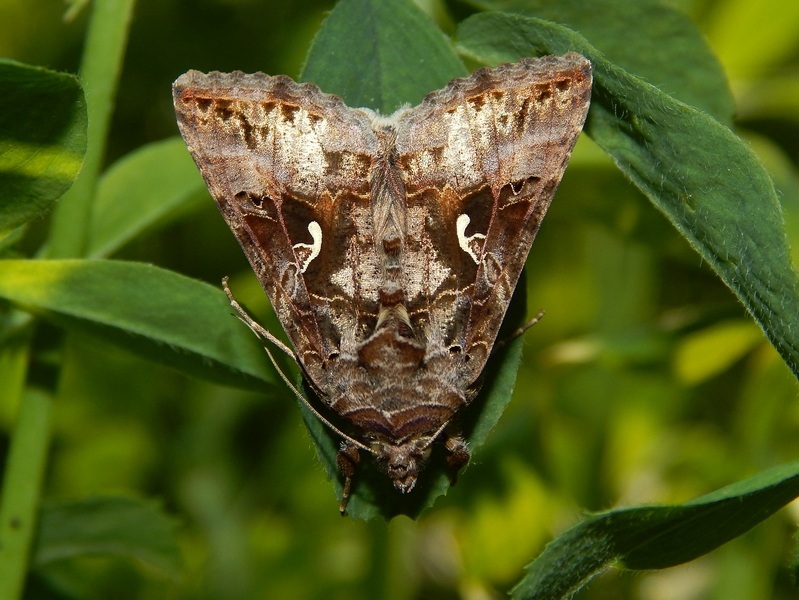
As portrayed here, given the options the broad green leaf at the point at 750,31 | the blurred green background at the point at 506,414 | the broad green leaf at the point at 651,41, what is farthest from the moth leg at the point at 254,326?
the broad green leaf at the point at 750,31

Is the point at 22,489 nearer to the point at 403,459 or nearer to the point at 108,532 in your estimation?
the point at 108,532

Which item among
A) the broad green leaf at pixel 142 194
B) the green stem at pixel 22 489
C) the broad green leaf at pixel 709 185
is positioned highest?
the broad green leaf at pixel 709 185

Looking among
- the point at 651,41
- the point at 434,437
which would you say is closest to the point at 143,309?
the point at 434,437

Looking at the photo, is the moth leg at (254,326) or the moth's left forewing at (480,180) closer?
the moth leg at (254,326)

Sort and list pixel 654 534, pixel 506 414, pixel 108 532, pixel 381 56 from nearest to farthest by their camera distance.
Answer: pixel 654 534 → pixel 381 56 → pixel 108 532 → pixel 506 414

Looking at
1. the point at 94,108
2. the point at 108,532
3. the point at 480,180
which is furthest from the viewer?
the point at 108,532

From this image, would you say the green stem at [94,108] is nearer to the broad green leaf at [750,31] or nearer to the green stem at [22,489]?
the green stem at [22,489]

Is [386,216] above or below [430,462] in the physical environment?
above
